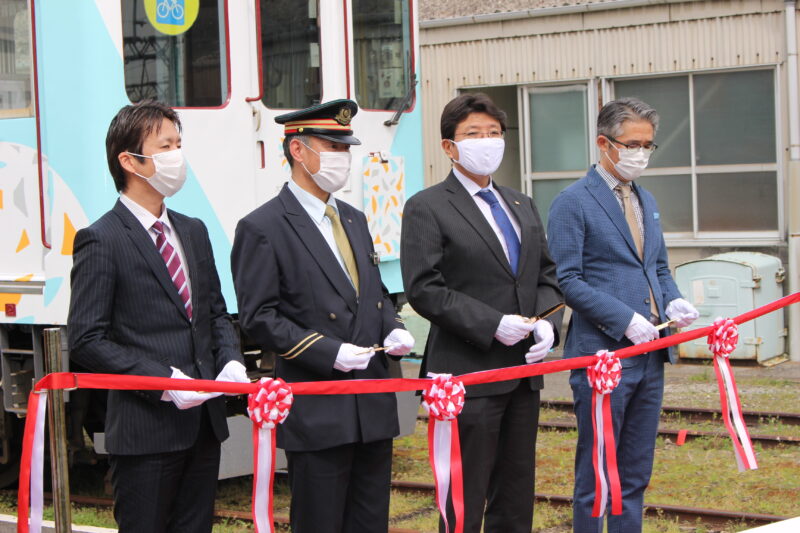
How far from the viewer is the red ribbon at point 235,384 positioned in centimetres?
378

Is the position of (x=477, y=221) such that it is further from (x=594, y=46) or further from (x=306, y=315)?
(x=594, y=46)

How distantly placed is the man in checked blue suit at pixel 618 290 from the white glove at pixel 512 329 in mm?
427

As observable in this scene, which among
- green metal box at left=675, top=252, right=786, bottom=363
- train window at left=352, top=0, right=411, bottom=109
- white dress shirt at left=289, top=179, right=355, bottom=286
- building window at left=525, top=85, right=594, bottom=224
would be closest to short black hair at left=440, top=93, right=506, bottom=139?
white dress shirt at left=289, top=179, right=355, bottom=286

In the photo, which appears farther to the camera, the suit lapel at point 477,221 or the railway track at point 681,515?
the railway track at point 681,515

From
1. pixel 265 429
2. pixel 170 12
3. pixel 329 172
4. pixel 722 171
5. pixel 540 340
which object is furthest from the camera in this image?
pixel 722 171

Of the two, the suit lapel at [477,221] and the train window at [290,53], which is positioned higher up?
the train window at [290,53]

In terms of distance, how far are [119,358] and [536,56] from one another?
9245 mm

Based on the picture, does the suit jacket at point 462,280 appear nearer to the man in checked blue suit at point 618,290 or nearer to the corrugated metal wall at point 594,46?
the man in checked blue suit at point 618,290

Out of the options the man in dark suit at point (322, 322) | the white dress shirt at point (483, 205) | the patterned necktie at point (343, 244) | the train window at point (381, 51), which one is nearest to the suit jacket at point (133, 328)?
the man in dark suit at point (322, 322)

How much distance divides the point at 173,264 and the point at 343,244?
2.14 ft

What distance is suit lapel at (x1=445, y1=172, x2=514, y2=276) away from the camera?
453 centimetres

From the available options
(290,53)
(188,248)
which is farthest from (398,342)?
(290,53)

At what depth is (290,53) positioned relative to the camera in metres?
7.00

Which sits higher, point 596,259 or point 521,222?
point 521,222
